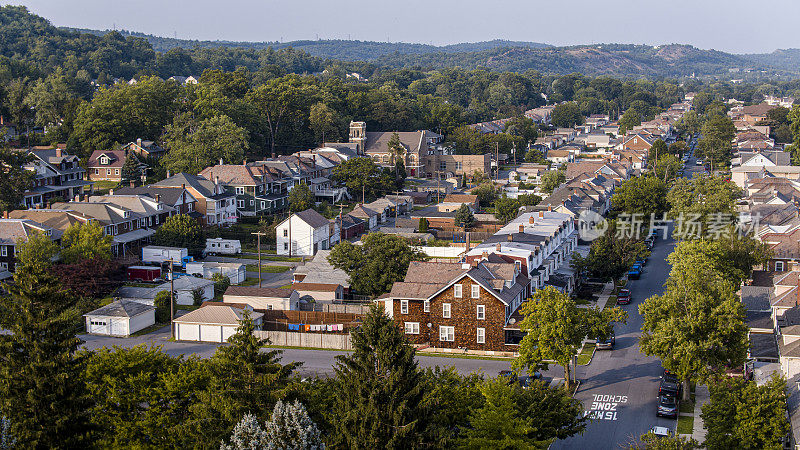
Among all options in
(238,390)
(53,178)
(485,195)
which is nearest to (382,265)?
(238,390)

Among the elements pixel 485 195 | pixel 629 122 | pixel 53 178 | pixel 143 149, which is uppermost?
pixel 629 122

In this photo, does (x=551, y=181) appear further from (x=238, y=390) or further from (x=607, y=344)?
(x=238, y=390)

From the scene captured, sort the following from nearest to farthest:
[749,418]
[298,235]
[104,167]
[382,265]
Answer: [749,418], [382,265], [298,235], [104,167]

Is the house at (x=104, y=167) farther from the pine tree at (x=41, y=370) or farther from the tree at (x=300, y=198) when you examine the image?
the pine tree at (x=41, y=370)

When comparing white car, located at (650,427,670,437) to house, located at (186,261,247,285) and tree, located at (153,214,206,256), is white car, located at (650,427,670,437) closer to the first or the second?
house, located at (186,261,247,285)

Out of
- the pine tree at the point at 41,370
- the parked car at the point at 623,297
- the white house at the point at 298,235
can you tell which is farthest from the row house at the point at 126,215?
the parked car at the point at 623,297

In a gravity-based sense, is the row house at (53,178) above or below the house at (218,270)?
above
